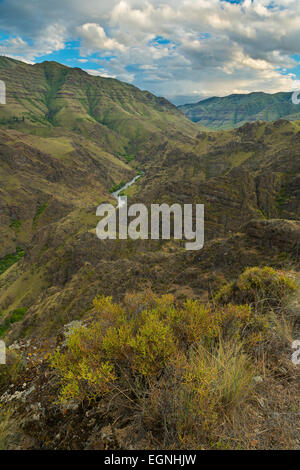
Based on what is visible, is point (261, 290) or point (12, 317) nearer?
point (261, 290)

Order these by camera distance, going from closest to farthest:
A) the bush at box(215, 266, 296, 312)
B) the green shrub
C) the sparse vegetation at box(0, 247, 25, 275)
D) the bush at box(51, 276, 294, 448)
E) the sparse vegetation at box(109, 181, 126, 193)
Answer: the bush at box(51, 276, 294, 448), the bush at box(215, 266, 296, 312), the green shrub, the sparse vegetation at box(0, 247, 25, 275), the sparse vegetation at box(109, 181, 126, 193)

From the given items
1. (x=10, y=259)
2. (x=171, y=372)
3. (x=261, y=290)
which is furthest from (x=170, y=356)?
(x=10, y=259)

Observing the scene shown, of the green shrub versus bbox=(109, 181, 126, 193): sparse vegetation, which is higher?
bbox=(109, 181, 126, 193): sparse vegetation

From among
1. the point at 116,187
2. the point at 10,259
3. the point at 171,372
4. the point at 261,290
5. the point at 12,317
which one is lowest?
the point at 12,317

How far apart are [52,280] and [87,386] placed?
43.7 metres

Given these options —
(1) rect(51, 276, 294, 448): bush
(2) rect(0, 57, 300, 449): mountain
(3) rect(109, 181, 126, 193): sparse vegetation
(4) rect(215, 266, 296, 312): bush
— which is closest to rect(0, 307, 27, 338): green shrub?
(2) rect(0, 57, 300, 449): mountain

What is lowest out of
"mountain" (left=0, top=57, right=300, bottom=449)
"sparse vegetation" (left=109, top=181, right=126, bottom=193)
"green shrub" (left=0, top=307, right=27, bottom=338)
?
"green shrub" (left=0, top=307, right=27, bottom=338)

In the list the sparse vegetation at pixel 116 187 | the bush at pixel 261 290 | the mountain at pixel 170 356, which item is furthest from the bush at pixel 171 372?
the sparse vegetation at pixel 116 187

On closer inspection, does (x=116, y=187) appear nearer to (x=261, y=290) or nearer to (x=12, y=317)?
(x=12, y=317)

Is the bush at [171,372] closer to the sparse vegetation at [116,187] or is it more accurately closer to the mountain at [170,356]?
the mountain at [170,356]

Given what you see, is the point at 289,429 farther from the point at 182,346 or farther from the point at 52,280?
the point at 52,280

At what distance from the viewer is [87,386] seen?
3463 mm

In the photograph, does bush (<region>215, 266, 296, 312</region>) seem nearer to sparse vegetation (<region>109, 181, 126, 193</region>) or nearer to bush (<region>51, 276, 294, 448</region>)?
bush (<region>51, 276, 294, 448</region>)

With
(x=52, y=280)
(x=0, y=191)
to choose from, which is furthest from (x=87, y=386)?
(x=0, y=191)
